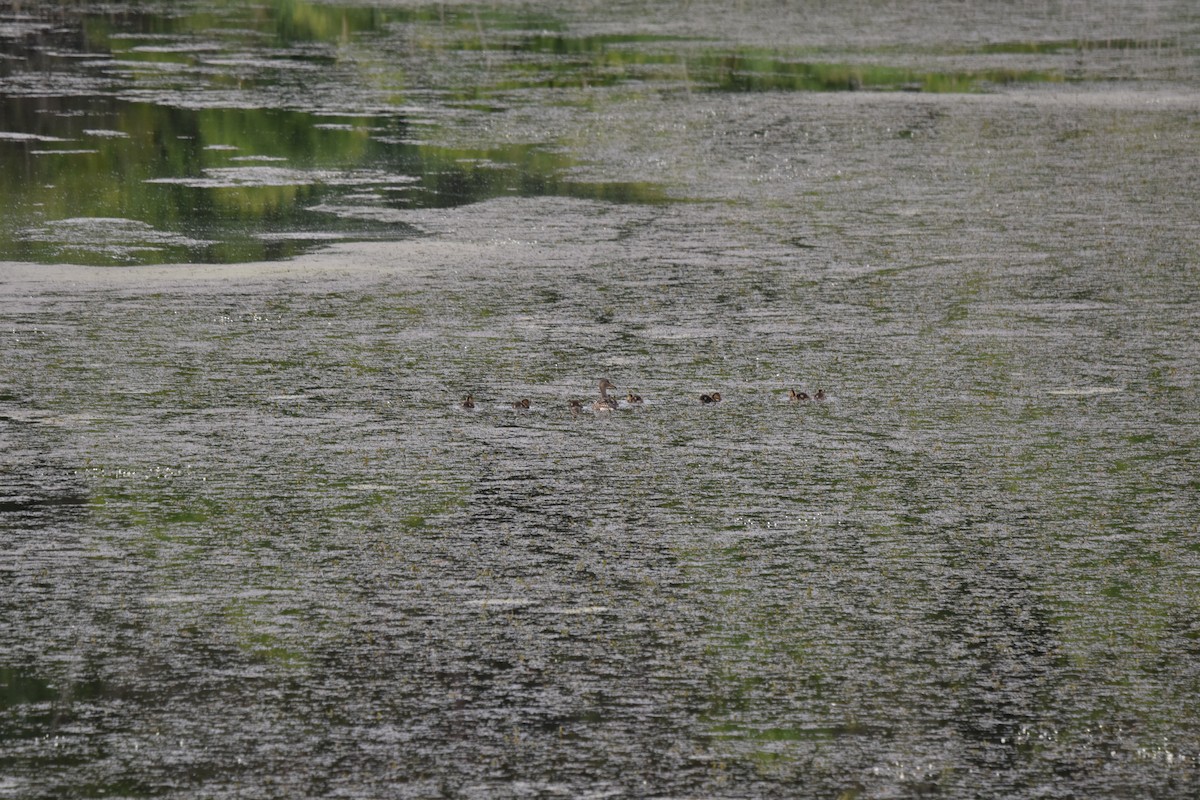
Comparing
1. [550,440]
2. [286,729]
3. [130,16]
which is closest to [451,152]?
[550,440]

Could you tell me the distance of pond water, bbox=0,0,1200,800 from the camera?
3.87 metres

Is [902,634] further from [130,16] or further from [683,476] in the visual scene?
[130,16]

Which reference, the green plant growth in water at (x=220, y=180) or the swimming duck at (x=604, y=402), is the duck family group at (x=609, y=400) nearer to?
the swimming duck at (x=604, y=402)

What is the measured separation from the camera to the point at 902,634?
4.43 metres

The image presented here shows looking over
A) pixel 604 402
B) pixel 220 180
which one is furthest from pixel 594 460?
pixel 220 180

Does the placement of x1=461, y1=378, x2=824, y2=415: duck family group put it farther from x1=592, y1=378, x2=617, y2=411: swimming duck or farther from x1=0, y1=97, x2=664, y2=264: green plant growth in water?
x1=0, y1=97, x2=664, y2=264: green plant growth in water

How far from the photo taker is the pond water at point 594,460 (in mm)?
3873

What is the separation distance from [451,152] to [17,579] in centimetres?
782

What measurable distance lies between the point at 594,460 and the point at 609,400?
1.86ft

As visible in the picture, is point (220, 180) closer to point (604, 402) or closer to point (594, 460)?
point (604, 402)

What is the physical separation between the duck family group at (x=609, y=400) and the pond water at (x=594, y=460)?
51 millimetres

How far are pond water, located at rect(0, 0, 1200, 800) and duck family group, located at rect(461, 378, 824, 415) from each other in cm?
5

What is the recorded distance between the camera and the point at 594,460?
5.91m

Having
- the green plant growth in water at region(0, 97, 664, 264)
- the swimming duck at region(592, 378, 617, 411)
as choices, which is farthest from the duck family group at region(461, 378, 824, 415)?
the green plant growth in water at region(0, 97, 664, 264)
